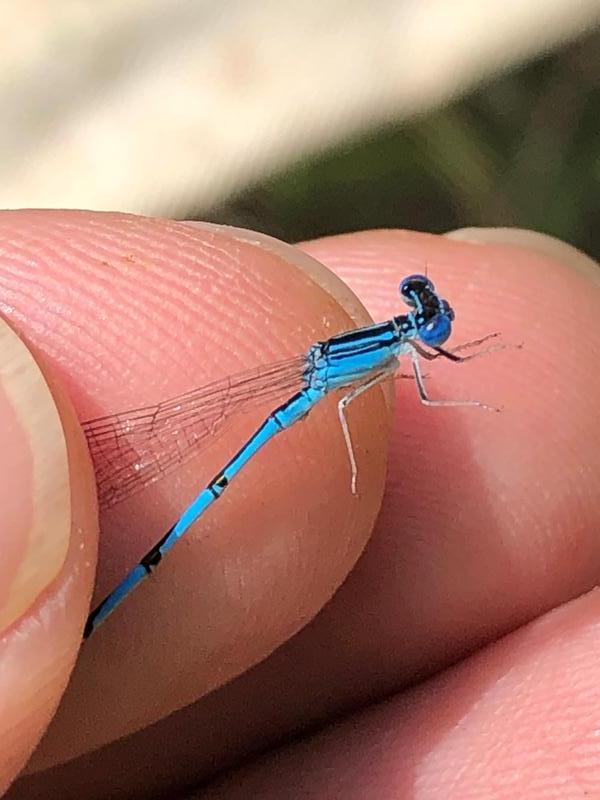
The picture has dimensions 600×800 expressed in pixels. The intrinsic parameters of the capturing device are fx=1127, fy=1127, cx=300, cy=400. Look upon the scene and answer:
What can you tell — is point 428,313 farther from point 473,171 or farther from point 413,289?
point 473,171

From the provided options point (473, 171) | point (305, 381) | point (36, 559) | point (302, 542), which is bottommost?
point (302, 542)

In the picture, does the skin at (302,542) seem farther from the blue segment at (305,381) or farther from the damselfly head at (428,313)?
the damselfly head at (428,313)

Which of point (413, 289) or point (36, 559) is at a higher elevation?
point (413, 289)

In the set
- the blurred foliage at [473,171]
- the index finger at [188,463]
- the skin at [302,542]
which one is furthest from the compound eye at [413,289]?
the blurred foliage at [473,171]

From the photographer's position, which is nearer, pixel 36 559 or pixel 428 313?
pixel 36 559

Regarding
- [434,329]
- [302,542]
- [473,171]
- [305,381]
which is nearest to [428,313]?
[434,329]

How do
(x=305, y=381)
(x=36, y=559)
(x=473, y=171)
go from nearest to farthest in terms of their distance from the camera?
(x=36, y=559), (x=305, y=381), (x=473, y=171)

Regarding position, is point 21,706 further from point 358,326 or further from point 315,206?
point 315,206
